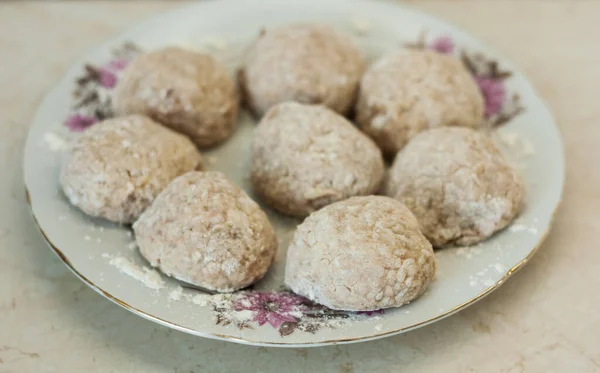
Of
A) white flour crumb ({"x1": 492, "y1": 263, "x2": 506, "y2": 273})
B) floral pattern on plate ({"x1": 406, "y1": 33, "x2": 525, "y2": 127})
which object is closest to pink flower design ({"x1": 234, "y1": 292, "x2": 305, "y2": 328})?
white flour crumb ({"x1": 492, "y1": 263, "x2": 506, "y2": 273})

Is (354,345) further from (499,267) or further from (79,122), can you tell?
(79,122)

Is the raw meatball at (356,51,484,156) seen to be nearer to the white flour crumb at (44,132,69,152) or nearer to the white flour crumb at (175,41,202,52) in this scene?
the white flour crumb at (175,41,202,52)

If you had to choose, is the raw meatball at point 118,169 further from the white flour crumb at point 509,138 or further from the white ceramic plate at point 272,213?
the white flour crumb at point 509,138

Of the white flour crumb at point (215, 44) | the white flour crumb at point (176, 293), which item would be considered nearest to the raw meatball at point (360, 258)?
the white flour crumb at point (176, 293)

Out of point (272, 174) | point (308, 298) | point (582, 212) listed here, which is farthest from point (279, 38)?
point (582, 212)

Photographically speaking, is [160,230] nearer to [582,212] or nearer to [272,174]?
[272,174]

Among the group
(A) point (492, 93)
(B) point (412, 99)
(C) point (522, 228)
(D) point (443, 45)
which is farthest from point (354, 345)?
(D) point (443, 45)
